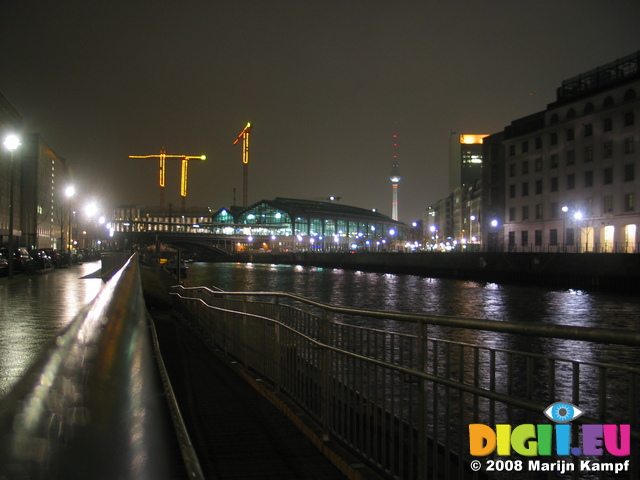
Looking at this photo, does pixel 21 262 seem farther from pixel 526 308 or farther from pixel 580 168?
pixel 580 168

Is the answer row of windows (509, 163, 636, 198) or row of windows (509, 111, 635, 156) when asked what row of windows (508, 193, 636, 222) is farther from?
row of windows (509, 111, 635, 156)

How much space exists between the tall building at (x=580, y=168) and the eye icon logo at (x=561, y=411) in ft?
169

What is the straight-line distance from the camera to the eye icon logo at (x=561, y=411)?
303 cm

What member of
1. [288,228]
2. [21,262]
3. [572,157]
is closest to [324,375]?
[21,262]

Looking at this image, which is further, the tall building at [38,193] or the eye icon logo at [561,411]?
the tall building at [38,193]

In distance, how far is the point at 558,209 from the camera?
214 ft

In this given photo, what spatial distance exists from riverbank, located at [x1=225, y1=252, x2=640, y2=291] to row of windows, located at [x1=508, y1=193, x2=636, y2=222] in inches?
406

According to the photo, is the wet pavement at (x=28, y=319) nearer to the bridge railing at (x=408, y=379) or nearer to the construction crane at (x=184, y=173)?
the bridge railing at (x=408, y=379)

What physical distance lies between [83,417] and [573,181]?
6685 cm

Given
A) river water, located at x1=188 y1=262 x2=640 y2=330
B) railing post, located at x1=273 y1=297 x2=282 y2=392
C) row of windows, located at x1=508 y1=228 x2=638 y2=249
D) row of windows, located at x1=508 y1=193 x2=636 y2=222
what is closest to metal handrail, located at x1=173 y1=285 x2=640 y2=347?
railing post, located at x1=273 y1=297 x2=282 y2=392

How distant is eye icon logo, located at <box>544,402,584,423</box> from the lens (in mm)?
3031

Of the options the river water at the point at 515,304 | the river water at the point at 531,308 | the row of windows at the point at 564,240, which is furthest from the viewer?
the row of windows at the point at 564,240

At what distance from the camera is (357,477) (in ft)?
17.1

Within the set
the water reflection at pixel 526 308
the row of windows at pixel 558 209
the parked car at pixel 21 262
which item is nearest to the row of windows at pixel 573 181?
the row of windows at pixel 558 209
